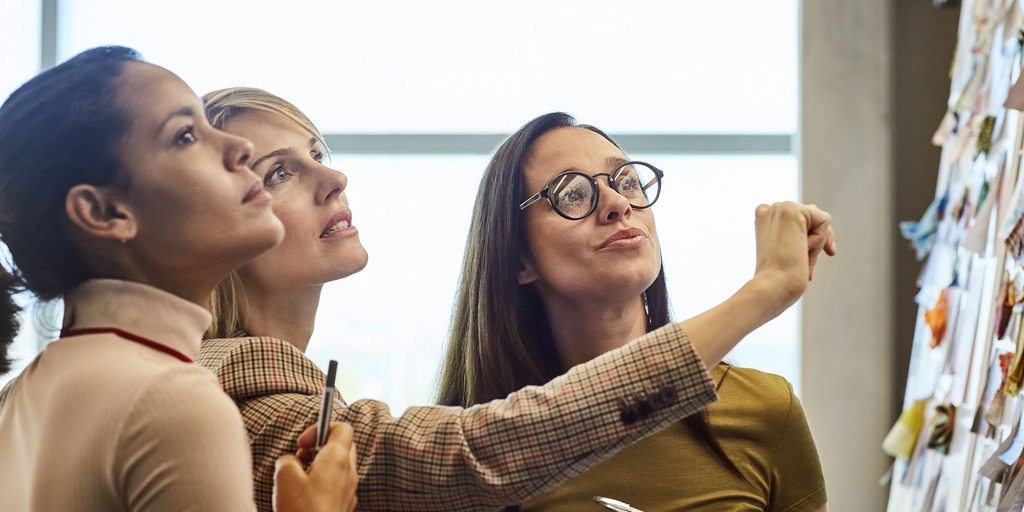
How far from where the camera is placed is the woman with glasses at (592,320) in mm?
1398

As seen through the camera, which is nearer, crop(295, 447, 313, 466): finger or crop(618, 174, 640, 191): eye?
crop(295, 447, 313, 466): finger

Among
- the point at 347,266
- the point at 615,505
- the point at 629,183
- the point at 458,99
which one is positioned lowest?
the point at 615,505

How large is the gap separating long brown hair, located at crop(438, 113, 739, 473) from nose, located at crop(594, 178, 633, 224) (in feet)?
0.55

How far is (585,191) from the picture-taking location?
146cm

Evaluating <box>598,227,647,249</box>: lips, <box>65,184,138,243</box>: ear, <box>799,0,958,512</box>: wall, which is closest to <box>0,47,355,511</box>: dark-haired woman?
<box>65,184,138,243</box>: ear

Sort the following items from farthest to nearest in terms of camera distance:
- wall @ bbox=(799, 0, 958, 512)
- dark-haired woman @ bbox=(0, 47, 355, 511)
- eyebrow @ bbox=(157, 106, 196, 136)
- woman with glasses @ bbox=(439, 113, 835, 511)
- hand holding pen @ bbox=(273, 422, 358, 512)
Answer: wall @ bbox=(799, 0, 958, 512)
woman with glasses @ bbox=(439, 113, 835, 511)
hand holding pen @ bbox=(273, 422, 358, 512)
eyebrow @ bbox=(157, 106, 196, 136)
dark-haired woman @ bbox=(0, 47, 355, 511)

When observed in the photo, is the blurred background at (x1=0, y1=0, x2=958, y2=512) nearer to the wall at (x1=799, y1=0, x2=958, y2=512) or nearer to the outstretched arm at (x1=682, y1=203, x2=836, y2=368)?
the wall at (x1=799, y1=0, x2=958, y2=512)

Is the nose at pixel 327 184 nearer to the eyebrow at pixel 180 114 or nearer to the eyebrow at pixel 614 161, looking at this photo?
the eyebrow at pixel 614 161

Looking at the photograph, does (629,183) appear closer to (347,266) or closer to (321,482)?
(347,266)

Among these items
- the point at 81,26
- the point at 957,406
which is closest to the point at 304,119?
the point at 957,406

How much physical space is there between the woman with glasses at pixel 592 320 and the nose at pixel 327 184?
0.31 meters

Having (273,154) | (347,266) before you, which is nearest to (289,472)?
(347,266)

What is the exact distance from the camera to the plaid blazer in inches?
37.1

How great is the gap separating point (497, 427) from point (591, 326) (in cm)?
59
